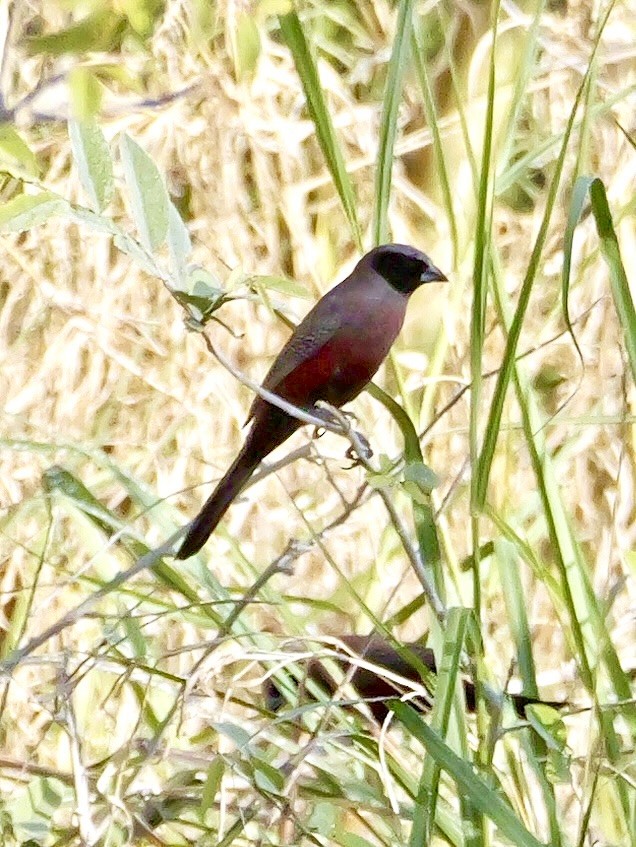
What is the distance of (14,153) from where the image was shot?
3.25 feet

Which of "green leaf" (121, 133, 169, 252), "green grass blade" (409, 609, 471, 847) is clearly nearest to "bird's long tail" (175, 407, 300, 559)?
→ "green grass blade" (409, 609, 471, 847)

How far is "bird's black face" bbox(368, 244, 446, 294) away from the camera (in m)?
1.86

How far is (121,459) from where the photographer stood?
2.50 metres

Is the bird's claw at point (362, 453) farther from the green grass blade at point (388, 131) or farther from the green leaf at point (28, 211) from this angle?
the green leaf at point (28, 211)

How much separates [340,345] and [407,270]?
0.50ft

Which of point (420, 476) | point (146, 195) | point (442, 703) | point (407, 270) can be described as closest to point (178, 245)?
point (146, 195)

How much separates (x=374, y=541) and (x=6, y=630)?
64cm

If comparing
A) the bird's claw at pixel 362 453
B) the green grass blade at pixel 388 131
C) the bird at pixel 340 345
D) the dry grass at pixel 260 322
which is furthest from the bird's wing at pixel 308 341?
the green grass blade at pixel 388 131

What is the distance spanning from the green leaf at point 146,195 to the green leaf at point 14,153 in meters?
0.07

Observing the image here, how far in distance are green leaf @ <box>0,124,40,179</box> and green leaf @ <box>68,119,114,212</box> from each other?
0.03 metres

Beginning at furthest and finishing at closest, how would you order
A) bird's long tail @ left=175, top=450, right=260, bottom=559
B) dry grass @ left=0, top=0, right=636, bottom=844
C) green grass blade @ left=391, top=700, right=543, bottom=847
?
dry grass @ left=0, top=0, right=636, bottom=844 → bird's long tail @ left=175, top=450, right=260, bottom=559 → green grass blade @ left=391, top=700, right=543, bottom=847

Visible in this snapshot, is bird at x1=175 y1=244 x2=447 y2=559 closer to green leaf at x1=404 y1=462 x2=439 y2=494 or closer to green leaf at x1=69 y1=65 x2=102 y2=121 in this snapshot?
green leaf at x1=404 y1=462 x2=439 y2=494

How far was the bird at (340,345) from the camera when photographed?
5.75ft

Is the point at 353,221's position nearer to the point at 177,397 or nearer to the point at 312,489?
the point at 312,489
